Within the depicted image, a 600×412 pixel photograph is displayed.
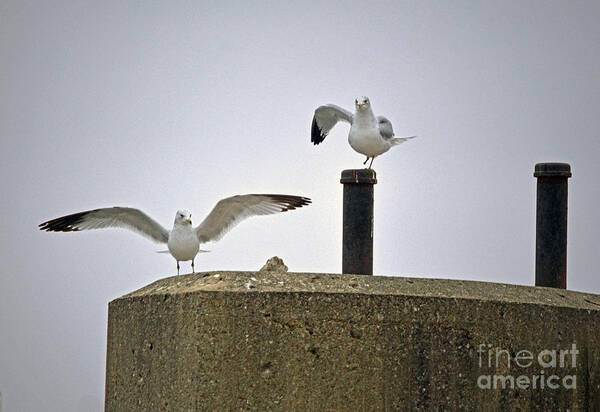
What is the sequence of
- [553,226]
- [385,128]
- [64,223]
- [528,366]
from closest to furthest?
[528,366], [553,226], [64,223], [385,128]

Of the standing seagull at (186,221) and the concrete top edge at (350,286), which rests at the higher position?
the standing seagull at (186,221)

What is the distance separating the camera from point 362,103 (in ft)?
30.5

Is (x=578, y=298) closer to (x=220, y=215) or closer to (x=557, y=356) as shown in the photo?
(x=557, y=356)

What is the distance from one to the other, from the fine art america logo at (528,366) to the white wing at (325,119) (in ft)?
19.4

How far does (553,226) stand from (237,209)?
385cm

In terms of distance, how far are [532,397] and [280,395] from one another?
122 cm

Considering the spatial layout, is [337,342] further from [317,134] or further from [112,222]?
[317,134]

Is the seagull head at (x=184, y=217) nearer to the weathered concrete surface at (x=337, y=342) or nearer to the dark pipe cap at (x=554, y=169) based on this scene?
the dark pipe cap at (x=554, y=169)

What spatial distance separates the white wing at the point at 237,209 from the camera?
8773 millimetres

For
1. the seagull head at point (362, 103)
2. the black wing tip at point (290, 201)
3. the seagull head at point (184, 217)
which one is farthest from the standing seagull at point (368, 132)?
the seagull head at point (184, 217)

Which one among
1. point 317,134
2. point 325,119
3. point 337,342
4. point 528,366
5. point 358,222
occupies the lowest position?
point 528,366

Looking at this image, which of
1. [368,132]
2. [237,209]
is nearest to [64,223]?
[237,209]

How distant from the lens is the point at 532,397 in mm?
4270

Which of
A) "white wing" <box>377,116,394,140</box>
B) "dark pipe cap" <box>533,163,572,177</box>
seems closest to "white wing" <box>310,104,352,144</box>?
"white wing" <box>377,116,394,140</box>
